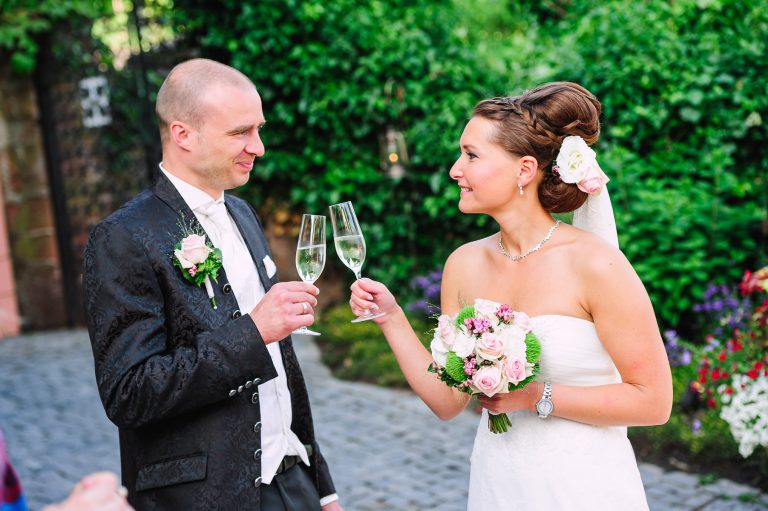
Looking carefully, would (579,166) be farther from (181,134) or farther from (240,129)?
(181,134)

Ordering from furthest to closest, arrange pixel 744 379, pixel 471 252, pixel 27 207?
1. pixel 27 207
2. pixel 744 379
3. pixel 471 252

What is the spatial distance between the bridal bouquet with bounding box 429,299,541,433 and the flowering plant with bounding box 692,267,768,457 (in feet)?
7.95

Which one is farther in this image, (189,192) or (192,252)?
(189,192)

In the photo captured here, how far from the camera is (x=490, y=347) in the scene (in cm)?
228

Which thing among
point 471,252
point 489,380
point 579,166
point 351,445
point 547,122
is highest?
point 547,122

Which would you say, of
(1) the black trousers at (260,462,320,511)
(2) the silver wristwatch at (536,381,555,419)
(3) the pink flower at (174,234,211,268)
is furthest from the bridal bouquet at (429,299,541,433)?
(3) the pink flower at (174,234,211,268)

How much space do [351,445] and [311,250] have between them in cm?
340

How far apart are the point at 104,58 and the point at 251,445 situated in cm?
786

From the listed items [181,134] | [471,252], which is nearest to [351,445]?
[471,252]

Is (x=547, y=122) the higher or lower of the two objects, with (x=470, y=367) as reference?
higher

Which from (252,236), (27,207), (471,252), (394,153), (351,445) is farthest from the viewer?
(27,207)

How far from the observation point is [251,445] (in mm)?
2377

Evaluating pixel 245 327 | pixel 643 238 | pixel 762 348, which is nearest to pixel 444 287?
pixel 245 327

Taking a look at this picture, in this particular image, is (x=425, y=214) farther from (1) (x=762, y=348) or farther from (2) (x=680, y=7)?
(1) (x=762, y=348)
